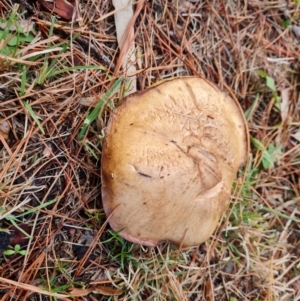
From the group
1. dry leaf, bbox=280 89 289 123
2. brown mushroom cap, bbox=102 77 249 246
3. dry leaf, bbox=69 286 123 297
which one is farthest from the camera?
dry leaf, bbox=280 89 289 123

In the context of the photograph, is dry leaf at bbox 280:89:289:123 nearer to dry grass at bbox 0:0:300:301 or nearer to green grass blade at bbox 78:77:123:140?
dry grass at bbox 0:0:300:301

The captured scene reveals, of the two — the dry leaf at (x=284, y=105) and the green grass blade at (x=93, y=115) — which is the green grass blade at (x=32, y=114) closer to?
the green grass blade at (x=93, y=115)

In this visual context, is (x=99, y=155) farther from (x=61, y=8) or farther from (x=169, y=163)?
(x=61, y=8)

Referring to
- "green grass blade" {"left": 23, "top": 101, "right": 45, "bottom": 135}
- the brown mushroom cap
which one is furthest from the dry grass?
the brown mushroom cap

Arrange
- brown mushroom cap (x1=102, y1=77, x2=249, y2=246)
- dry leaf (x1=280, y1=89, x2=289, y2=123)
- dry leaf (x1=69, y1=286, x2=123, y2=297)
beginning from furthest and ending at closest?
dry leaf (x1=280, y1=89, x2=289, y2=123) → dry leaf (x1=69, y1=286, x2=123, y2=297) → brown mushroom cap (x1=102, y1=77, x2=249, y2=246)

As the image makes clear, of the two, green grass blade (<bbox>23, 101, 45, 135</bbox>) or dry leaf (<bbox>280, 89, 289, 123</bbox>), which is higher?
green grass blade (<bbox>23, 101, 45, 135</bbox>)

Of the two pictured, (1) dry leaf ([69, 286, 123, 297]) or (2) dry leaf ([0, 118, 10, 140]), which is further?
(1) dry leaf ([69, 286, 123, 297])

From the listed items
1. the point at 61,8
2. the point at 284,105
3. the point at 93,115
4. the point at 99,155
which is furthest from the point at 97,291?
the point at 284,105
